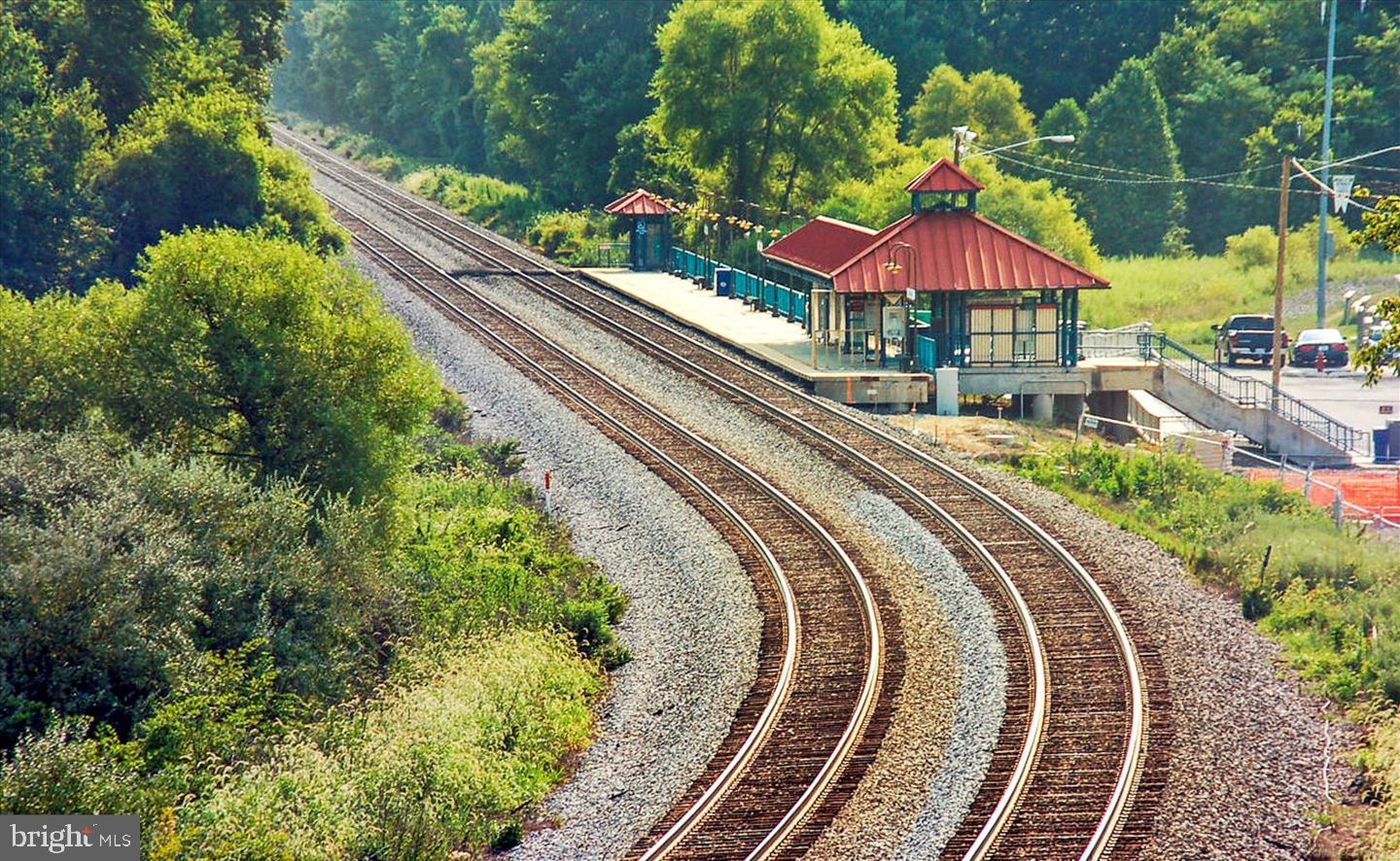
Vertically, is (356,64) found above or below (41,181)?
above

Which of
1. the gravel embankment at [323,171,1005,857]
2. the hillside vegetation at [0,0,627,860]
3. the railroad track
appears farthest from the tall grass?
the hillside vegetation at [0,0,627,860]

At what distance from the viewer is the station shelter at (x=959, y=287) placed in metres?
39.5

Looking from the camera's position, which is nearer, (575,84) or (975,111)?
(975,111)

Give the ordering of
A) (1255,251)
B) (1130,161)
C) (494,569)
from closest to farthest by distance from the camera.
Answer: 1. (494,569)
2. (1255,251)
3. (1130,161)

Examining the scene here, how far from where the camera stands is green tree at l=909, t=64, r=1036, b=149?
7688 cm

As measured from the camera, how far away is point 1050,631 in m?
21.9

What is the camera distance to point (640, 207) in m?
59.9

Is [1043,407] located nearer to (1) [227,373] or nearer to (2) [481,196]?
(1) [227,373]

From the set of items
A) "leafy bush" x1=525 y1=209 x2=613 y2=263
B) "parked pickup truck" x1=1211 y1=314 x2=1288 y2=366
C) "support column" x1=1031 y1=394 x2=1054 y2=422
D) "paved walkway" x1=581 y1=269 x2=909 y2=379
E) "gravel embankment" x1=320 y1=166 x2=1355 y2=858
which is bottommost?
"gravel embankment" x1=320 y1=166 x2=1355 y2=858

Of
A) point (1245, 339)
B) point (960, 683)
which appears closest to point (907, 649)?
point (960, 683)

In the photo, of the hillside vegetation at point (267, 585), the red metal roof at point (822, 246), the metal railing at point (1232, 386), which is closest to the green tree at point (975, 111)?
the red metal roof at point (822, 246)

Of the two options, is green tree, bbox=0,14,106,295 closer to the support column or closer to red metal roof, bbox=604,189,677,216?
red metal roof, bbox=604,189,677,216

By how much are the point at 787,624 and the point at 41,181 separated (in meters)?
31.5

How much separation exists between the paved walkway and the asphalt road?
1445 cm
